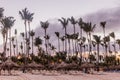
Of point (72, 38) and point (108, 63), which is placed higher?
point (72, 38)

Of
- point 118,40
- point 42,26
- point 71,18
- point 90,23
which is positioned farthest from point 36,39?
point 118,40

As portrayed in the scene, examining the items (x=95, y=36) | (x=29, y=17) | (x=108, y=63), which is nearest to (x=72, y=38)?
(x=95, y=36)

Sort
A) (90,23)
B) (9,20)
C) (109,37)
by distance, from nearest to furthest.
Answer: (9,20), (90,23), (109,37)

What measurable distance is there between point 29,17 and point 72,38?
2630cm

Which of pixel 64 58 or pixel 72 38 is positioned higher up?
pixel 72 38

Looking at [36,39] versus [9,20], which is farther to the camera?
[36,39]

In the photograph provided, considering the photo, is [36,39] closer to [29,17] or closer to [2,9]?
[29,17]

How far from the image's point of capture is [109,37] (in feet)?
433

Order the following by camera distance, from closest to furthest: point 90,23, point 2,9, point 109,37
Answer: point 2,9, point 90,23, point 109,37

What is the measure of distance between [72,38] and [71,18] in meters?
10.3

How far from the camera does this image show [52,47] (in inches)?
5438

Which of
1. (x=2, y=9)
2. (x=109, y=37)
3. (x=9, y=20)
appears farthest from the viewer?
(x=109, y=37)

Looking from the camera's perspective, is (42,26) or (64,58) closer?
(64,58)

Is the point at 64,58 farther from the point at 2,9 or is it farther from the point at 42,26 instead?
the point at 2,9
